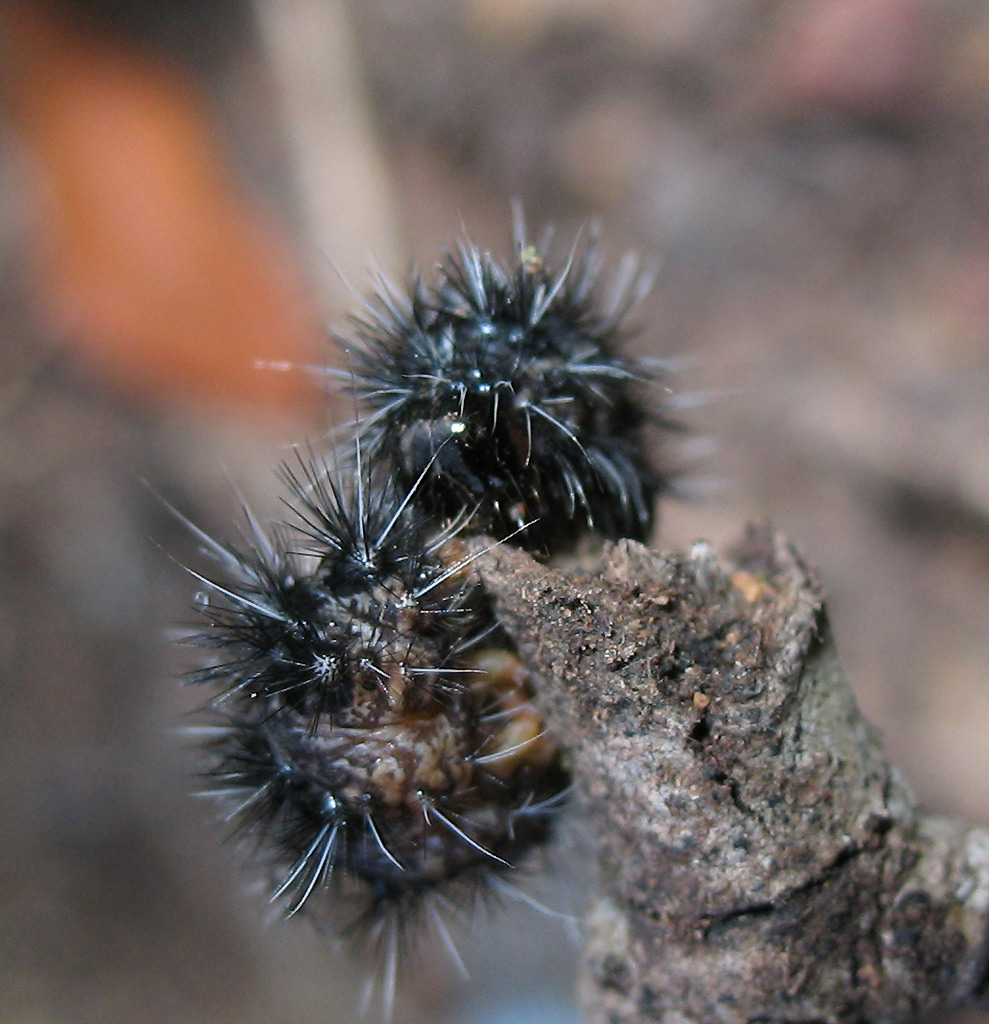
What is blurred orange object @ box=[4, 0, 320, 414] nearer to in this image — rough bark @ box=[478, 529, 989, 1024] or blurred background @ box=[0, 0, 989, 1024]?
blurred background @ box=[0, 0, 989, 1024]

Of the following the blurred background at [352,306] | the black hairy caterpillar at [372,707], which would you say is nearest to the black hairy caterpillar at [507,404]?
the black hairy caterpillar at [372,707]

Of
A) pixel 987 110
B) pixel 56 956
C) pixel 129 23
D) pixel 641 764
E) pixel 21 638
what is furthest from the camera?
pixel 129 23

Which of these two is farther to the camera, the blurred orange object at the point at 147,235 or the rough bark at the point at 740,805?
the blurred orange object at the point at 147,235

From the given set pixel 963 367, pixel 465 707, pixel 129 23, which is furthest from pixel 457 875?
pixel 129 23

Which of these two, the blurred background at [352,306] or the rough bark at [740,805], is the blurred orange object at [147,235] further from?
the rough bark at [740,805]

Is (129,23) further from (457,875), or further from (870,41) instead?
(457,875)

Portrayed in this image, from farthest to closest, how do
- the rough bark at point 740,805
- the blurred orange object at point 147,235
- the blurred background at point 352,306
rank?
the blurred orange object at point 147,235 → the blurred background at point 352,306 → the rough bark at point 740,805

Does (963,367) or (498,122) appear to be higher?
(498,122)
